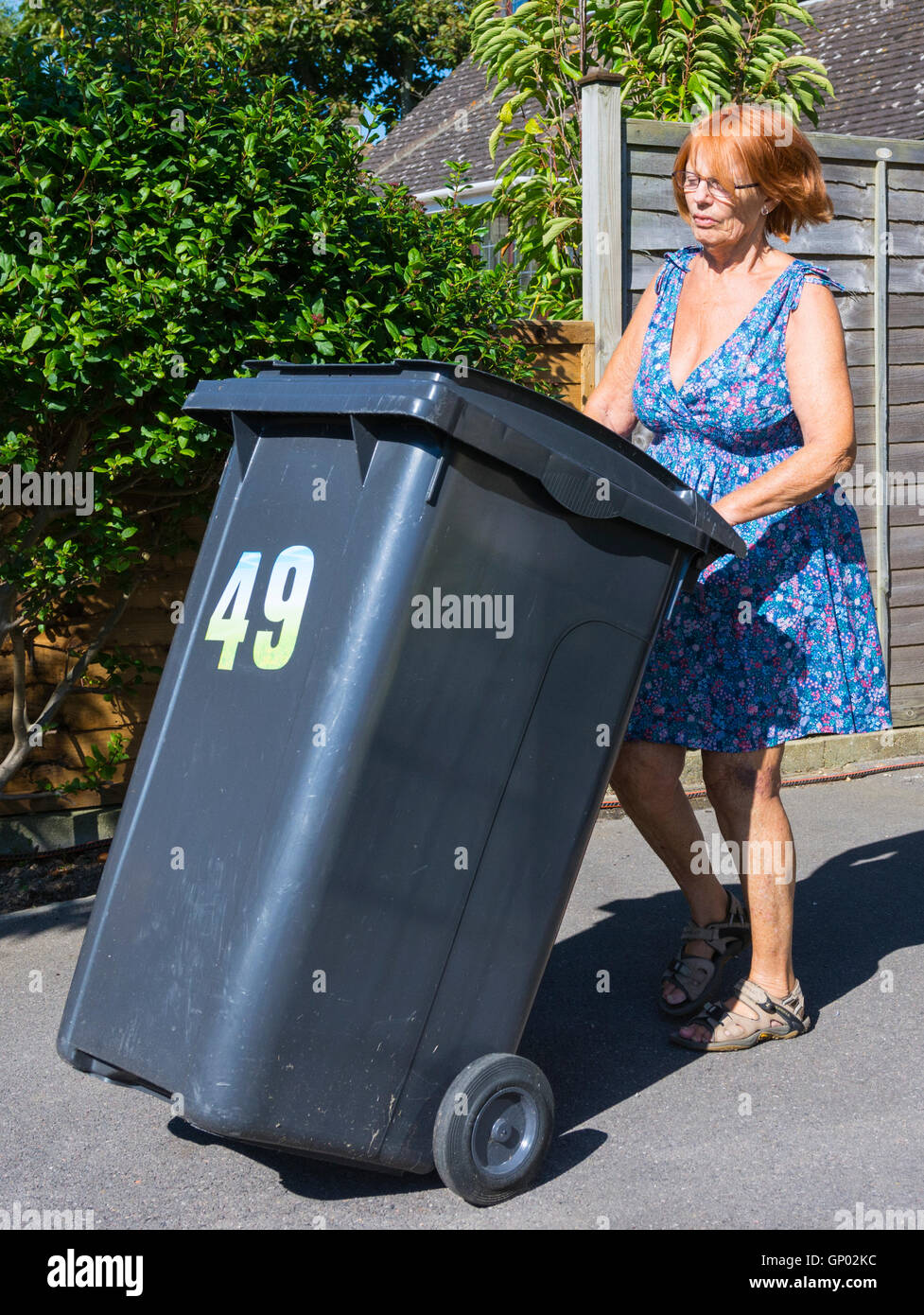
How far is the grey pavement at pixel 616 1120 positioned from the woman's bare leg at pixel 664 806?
314 mm

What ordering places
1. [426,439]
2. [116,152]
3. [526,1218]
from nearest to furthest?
[426,439], [526,1218], [116,152]

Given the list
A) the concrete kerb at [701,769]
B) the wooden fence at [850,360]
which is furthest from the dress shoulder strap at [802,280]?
the concrete kerb at [701,769]

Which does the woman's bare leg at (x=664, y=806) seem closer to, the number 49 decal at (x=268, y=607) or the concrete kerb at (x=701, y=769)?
the number 49 decal at (x=268, y=607)

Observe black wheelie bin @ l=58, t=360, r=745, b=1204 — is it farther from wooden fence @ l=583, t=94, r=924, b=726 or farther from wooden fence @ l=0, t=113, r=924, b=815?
wooden fence @ l=583, t=94, r=924, b=726

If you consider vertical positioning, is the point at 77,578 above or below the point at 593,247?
below

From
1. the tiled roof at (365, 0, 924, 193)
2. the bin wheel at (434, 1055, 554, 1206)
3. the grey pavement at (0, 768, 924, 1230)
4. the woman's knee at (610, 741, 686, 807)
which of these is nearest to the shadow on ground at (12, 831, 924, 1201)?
the grey pavement at (0, 768, 924, 1230)

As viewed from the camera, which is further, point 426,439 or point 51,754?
point 51,754

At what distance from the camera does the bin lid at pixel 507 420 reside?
2.20 metres

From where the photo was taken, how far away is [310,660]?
2.26m

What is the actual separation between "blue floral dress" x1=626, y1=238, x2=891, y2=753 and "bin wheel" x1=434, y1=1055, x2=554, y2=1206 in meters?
0.90

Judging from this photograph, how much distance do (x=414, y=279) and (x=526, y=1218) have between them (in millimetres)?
2649

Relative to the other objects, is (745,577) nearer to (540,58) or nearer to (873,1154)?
(873,1154)

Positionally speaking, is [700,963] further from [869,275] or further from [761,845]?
[869,275]

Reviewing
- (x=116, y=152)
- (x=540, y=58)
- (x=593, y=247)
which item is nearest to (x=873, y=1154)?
(x=116, y=152)
